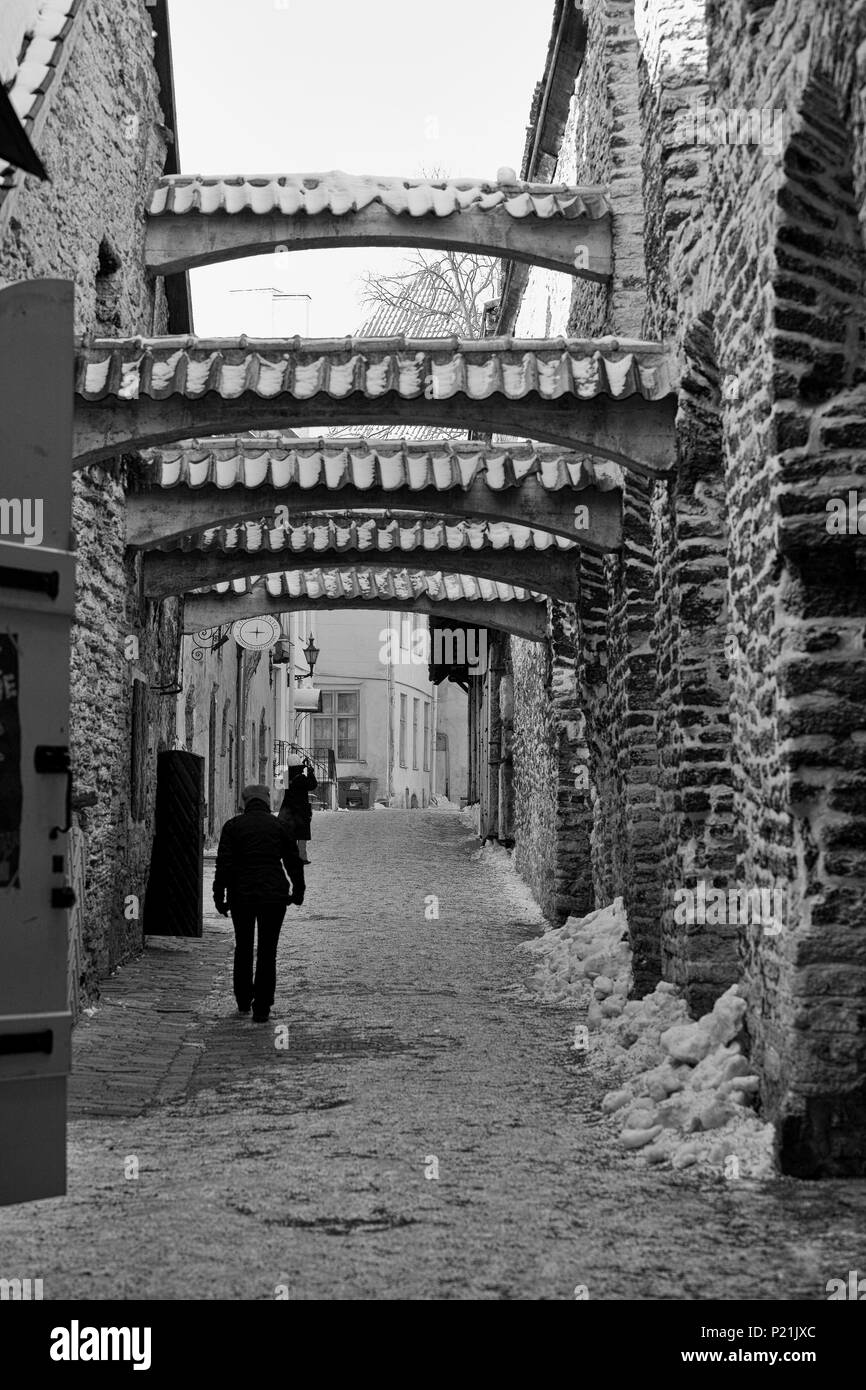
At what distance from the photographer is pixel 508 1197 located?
17.1ft

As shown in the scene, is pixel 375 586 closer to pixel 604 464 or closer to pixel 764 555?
pixel 604 464

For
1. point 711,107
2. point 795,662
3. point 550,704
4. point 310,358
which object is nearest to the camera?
point 795,662

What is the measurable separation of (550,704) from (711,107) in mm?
8366

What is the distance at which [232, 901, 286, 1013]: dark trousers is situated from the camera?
368 inches

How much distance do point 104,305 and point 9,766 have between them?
26.8ft

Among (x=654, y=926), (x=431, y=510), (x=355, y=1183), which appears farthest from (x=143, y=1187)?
(x=431, y=510)

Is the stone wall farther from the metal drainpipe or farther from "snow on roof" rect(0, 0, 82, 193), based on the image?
the metal drainpipe

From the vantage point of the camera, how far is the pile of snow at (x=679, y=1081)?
5688mm

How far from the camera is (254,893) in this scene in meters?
9.45

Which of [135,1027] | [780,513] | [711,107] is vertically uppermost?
[711,107]

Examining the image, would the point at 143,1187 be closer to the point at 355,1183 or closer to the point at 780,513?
the point at 355,1183

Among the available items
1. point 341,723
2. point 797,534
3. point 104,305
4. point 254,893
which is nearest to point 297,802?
point 254,893

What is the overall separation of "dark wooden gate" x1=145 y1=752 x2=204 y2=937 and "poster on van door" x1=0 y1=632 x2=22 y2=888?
10.1 meters

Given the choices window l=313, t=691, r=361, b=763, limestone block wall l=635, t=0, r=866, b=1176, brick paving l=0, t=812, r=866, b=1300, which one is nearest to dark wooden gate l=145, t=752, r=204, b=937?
brick paving l=0, t=812, r=866, b=1300
